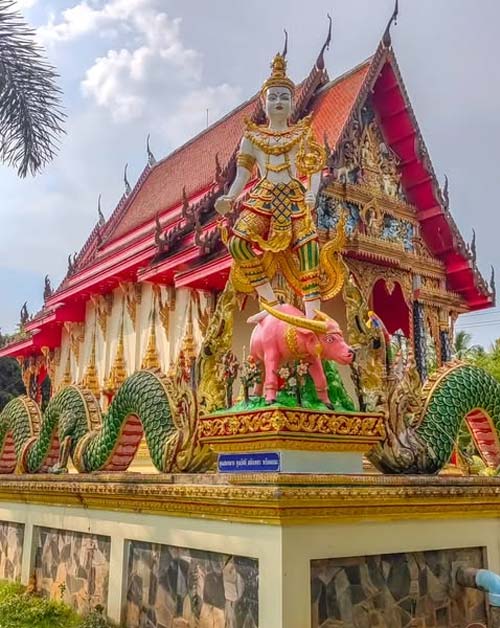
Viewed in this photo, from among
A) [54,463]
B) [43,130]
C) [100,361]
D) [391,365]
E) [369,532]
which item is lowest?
[369,532]

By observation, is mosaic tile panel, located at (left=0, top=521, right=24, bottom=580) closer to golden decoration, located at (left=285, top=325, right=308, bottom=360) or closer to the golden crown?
golden decoration, located at (left=285, top=325, right=308, bottom=360)

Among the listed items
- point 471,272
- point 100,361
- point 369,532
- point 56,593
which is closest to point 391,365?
point 369,532

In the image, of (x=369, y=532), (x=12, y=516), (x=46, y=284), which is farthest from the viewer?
(x=46, y=284)

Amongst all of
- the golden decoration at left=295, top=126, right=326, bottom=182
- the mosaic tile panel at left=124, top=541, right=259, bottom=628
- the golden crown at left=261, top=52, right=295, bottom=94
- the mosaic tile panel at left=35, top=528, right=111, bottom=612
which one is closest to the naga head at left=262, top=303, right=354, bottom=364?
the golden decoration at left=295, top=126, right=326, bottom=182

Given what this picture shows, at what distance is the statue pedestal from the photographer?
429 centimetres

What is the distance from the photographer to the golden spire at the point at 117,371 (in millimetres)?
12102

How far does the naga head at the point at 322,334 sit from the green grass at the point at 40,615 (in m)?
2.47

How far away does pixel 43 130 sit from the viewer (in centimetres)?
957

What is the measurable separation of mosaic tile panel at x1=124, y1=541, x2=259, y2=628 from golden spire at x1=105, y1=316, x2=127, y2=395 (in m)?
7.04

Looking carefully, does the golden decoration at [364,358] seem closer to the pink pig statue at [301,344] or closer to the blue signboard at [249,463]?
the pink pig statue at [301,344]

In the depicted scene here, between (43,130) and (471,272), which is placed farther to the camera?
(471,272)

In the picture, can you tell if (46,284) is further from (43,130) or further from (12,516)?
(12,516)

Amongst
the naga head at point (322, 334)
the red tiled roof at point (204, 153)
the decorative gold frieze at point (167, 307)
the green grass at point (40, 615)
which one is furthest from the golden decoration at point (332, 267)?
the decorative gold frieze at point (167, 307)

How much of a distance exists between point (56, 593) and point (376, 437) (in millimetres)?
3196
